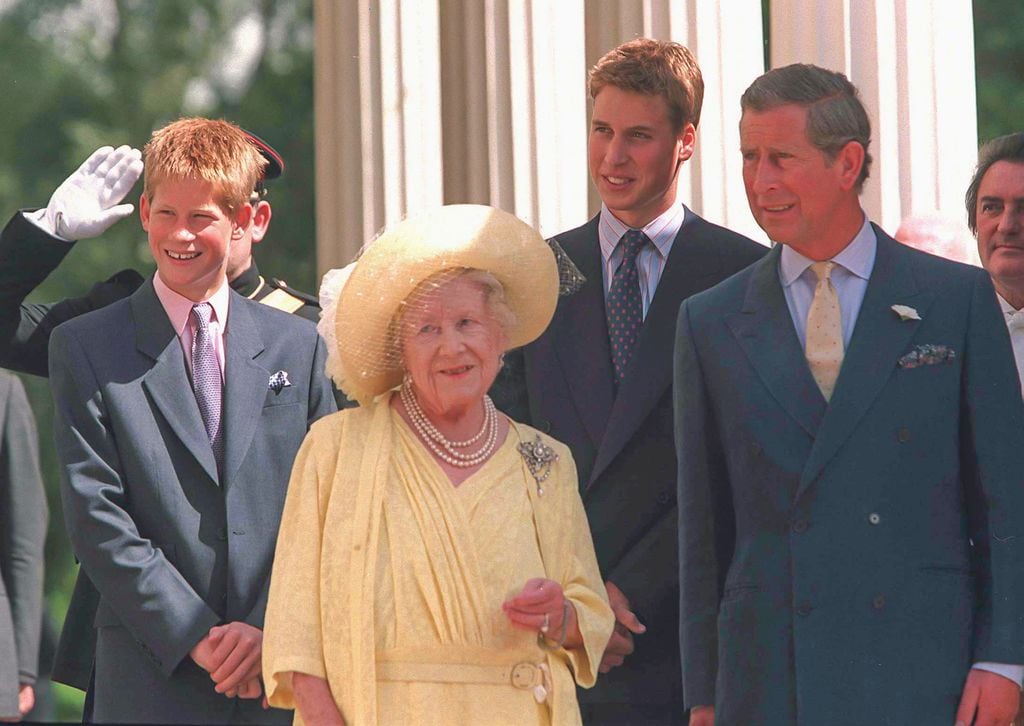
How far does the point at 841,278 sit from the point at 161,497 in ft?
5.78

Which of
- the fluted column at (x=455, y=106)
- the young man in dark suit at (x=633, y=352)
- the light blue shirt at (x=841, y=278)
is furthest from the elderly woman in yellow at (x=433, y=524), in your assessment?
the fluted column at (x=455, y=106)

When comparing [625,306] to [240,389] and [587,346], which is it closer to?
[587,346]

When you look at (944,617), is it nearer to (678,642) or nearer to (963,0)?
(678,642)

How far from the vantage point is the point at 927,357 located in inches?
164

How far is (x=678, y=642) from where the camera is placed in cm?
473

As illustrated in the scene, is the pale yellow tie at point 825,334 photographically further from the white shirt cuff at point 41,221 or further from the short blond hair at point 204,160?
the white shirt cuff at point 41,221

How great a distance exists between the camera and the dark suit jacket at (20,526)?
18.6 feet

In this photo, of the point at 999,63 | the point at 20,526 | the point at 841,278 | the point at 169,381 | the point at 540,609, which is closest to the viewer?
the point at 540,609

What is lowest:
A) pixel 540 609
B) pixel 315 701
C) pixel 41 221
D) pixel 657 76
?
pixel 315 701

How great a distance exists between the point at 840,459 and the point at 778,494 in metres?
0.16

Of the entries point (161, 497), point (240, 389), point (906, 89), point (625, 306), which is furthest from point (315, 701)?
point (906, 89)

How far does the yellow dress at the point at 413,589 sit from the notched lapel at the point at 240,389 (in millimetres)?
677

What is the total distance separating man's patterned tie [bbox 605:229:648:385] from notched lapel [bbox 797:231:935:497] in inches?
31.4

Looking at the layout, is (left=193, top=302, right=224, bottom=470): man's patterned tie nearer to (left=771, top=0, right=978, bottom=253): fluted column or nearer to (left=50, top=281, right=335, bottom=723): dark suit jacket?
(left=50, top=281, right=335, bottom=723): dark suit jacket
